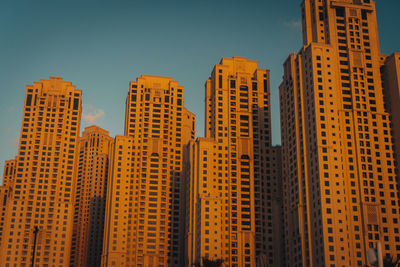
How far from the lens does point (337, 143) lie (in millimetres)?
131125

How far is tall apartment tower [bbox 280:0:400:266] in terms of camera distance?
4887 inches

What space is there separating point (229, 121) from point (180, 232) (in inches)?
1545

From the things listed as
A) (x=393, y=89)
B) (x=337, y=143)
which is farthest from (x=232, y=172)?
(x=393, y=89)

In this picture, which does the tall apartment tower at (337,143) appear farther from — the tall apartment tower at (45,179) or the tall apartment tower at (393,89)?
the tall apartment tower at (45,179)

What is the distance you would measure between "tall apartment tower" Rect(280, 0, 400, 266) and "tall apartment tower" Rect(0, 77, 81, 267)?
6912cm

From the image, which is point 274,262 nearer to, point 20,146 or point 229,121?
point 229,121

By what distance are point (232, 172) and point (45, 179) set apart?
58.3m

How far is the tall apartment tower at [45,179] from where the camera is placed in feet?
529

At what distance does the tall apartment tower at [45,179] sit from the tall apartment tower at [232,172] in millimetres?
38813

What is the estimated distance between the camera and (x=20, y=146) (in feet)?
566

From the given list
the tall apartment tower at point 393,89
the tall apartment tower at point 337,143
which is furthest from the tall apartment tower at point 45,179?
the tall apartment tower at point 393,89

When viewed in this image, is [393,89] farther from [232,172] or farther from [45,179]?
[45,179]

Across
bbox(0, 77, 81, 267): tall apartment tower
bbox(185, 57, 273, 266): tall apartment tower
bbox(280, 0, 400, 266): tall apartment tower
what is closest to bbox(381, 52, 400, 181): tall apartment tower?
bbox(280, 0, 400, 266): tall apartment tower

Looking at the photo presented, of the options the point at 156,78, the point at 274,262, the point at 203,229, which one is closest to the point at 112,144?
the point at 156,78
